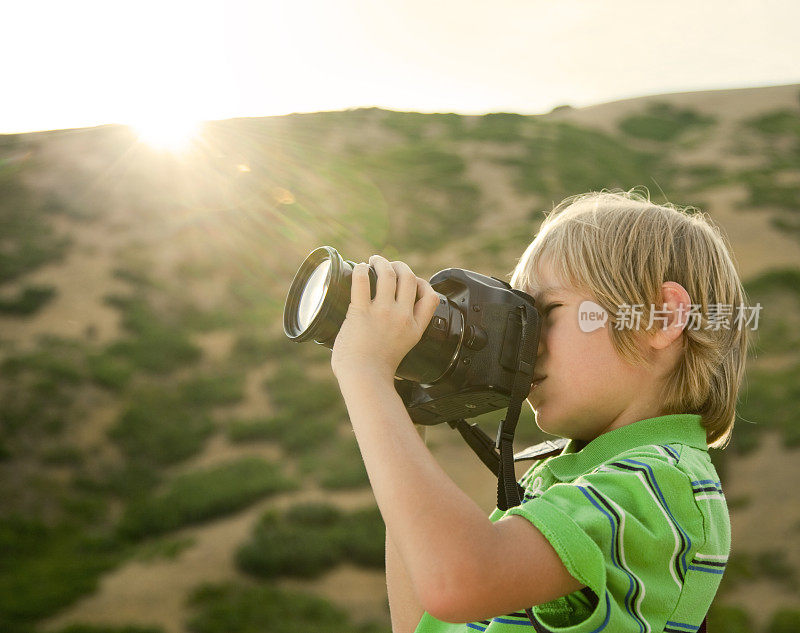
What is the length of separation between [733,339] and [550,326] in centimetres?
42

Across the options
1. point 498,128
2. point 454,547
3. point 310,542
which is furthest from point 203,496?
point 498,128

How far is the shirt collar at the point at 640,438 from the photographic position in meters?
1.29

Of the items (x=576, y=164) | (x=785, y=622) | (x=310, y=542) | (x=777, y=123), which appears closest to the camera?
(x=785, y=622)

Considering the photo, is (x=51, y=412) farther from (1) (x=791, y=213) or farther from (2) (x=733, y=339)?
(1) (x=791, y=213)

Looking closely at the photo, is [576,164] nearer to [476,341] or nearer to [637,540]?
[476,341]

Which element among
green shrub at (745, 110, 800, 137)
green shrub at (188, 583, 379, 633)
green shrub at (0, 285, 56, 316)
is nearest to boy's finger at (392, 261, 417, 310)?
green shrub at (188, 583, 379, 633)

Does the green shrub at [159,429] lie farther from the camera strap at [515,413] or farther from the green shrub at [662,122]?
the green shrub at [662,122]

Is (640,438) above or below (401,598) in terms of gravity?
above

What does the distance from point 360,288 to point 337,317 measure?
0.11 metres

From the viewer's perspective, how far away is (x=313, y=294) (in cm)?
145

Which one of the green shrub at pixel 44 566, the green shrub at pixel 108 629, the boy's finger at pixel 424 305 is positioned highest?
the boy's finger at pixel 424 305

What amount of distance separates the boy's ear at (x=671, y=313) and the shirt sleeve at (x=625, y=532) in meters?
0.31

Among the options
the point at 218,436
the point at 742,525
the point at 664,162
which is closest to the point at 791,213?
the point at 664,162

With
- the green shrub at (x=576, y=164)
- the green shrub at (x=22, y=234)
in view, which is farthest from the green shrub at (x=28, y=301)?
the green shrub at (x=576, y=164)
